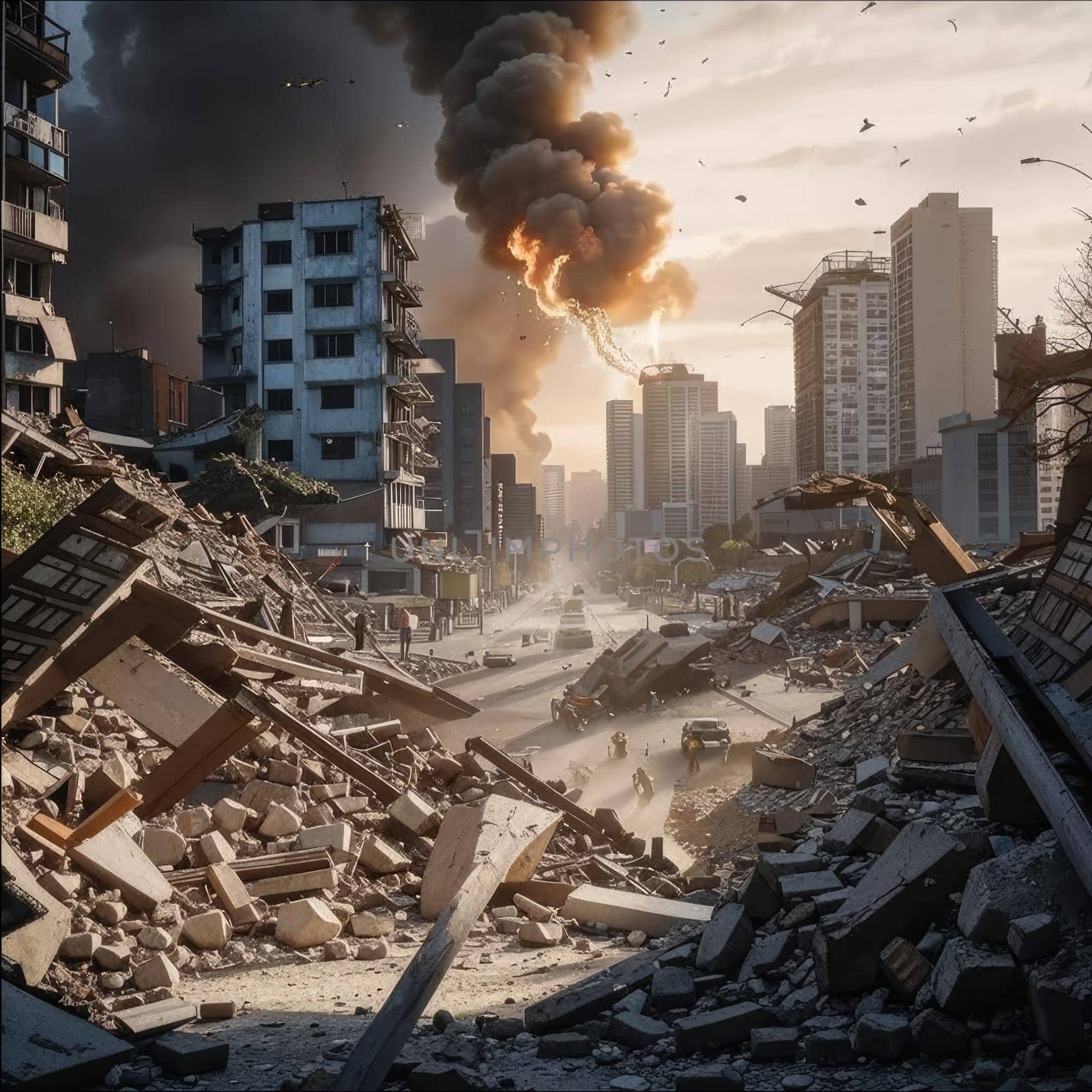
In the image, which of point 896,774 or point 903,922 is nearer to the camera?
point 903,922

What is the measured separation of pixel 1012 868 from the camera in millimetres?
5613

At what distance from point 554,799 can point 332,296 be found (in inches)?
1670

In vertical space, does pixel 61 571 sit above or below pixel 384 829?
above

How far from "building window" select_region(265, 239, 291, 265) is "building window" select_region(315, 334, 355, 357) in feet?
13.3

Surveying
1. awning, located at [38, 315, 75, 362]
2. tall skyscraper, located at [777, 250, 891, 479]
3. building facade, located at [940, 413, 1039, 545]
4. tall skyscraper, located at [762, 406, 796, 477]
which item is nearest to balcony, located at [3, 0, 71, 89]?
awning, located at [38, 315, 75, 362]

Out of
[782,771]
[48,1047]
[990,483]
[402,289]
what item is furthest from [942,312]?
[48,1047]

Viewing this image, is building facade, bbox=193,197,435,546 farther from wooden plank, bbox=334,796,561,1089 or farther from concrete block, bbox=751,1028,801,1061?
concrete block, bbox=751,1028,801,1061

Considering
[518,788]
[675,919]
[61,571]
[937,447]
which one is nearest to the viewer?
[61,571]

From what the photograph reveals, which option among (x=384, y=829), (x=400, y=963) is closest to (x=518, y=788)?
(x=384, y=829)

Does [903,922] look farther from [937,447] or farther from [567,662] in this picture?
[937,447]

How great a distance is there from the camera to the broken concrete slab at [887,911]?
5434 mm

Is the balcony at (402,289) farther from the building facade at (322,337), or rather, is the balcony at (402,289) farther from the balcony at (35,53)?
the balcony at (35,53)

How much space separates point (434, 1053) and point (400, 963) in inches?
79.5

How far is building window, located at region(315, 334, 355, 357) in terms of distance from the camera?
49.0 meters
